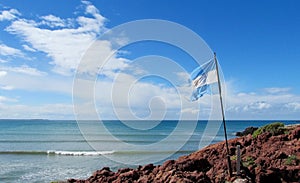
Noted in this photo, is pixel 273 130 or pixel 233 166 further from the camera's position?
pixel 273 130

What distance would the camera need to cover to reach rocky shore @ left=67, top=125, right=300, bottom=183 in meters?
11.9

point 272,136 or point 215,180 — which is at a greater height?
point 272,136

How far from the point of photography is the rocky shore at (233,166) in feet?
38.9

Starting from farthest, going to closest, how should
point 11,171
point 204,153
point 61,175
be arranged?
1. point 11,171
2. point 61,175
3. point 204,153

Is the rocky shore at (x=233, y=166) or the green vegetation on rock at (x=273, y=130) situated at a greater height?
the green vegetation on rock at (x=273, y=130)

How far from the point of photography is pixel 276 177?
1194 centimetres

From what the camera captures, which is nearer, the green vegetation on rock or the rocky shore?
the rocky shore

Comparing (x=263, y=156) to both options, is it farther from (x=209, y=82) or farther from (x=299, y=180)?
(x=209, y=82)

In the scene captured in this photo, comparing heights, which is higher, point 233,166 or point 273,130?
point 273,130

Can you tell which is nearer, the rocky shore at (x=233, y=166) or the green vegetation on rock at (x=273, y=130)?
the rocky shore at (x=233, y=166)

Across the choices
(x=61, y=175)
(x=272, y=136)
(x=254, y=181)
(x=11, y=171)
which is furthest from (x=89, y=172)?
(x=254, y=181)

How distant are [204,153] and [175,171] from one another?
4109 mm

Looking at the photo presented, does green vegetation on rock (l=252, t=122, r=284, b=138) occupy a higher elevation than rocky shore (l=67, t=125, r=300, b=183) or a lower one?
higher

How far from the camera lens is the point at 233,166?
41.8 ft
